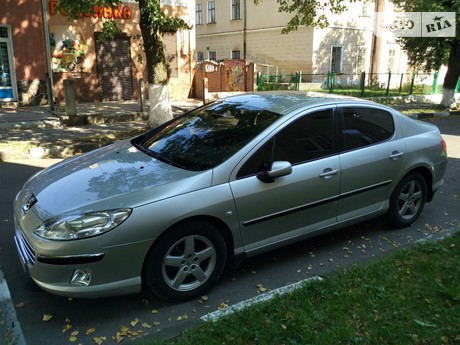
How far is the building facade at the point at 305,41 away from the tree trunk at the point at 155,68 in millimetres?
16401

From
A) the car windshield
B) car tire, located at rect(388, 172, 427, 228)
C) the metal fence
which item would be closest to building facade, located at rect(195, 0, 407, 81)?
the metal fence

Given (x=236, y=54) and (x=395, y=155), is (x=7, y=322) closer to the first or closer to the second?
(x=395, y=155)

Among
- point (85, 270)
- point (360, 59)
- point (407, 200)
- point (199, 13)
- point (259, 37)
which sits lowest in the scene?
point (407, 200)

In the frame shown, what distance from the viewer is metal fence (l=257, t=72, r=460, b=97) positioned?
1962cm

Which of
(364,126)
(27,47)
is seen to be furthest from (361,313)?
(27,47)

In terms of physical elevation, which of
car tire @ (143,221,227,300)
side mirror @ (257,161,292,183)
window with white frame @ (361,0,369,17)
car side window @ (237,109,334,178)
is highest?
window with white frame @ (361,0,369,17)

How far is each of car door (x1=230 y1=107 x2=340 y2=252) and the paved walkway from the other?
656 cm

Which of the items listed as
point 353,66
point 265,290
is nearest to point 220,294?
point 265,290

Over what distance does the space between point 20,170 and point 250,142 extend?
5.55m

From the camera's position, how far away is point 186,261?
3338mm

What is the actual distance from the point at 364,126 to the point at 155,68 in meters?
7.38

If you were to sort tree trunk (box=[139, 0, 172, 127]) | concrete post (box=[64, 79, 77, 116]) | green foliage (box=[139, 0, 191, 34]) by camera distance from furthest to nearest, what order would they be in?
1. concrete post (box=[64, 79, 77, 116])
2. tree trunk (box=[139, 0, 172, 127])
3. green foliage (box=[139, 0, 191, 34])

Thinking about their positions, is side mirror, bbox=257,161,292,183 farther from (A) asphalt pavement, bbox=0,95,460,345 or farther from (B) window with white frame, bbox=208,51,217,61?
(B) window with white frame, bbox=208,51,217,61

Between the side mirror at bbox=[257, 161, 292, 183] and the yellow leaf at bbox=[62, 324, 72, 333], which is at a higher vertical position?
the side mirror at bbox=[257, 161, 292, 183]
